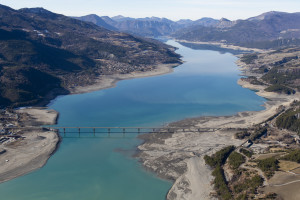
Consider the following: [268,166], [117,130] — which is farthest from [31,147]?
[268,166]

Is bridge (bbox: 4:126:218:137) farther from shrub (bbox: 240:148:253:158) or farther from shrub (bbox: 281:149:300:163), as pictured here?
shrub (bbox: 281:149:300:163)

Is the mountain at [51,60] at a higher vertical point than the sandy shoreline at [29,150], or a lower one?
higher

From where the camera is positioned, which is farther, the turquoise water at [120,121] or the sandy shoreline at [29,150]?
the sandy shoreline at [29,150]

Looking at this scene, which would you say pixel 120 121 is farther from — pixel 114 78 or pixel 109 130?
pixel 114 78

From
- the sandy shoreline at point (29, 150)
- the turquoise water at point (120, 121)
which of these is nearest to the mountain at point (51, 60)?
the turquoise water at point (120, 121)

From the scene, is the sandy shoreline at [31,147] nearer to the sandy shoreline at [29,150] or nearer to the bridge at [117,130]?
the sandy shoreline at [29,150]

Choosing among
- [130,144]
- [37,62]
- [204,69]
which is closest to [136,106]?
[130,144]
